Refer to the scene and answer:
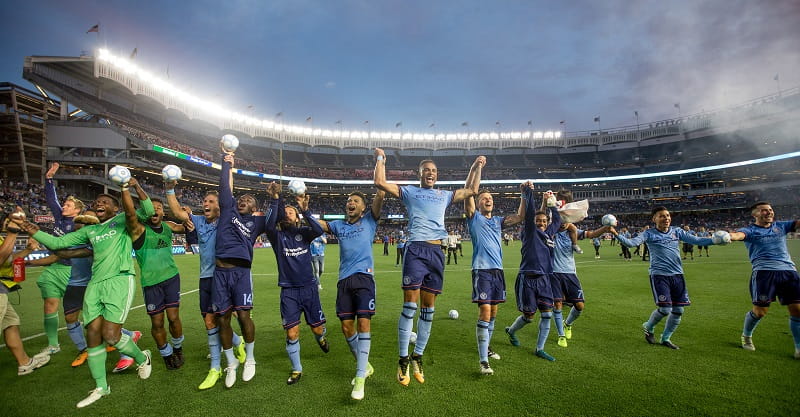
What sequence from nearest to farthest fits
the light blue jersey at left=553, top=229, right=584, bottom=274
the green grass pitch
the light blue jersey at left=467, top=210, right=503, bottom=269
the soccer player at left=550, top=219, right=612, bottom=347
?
the green grass pitch, the light blue jersey at left=467, top=210, right=503, bottom=269, the soccer player at left=550, top=219, right=612, bottom=347, the light blue jersey at left=553, top=229, right=584, bottom=274

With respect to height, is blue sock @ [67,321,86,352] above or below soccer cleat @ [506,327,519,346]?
above

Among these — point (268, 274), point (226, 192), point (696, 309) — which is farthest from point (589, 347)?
point (268, 274)

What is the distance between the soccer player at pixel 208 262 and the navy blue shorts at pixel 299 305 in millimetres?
928

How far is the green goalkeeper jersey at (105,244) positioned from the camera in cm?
457

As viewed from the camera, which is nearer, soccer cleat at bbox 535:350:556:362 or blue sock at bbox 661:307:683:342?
soccer cleat at bbox 535:350:556:362

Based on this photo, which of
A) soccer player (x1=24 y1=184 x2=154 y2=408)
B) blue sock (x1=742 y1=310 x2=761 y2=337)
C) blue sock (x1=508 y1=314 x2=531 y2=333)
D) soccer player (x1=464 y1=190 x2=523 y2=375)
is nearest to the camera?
soccer player (x1=24 y1=184 x2=154 y2=408)

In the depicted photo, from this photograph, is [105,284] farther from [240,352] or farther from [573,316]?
[573,316]

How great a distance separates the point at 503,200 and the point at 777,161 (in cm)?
4068

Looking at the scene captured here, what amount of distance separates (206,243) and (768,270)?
905 cm

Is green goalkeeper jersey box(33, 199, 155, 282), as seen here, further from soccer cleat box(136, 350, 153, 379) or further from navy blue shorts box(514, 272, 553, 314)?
navy blue shorts box(514, 272, 553, 314)

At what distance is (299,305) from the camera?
16.2 ft

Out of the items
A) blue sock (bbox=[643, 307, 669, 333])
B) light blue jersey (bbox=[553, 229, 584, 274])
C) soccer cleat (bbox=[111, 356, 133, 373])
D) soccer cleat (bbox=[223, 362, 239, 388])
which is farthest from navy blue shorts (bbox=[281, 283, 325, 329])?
blue sock (bbox=[643, 307, 669, 333])

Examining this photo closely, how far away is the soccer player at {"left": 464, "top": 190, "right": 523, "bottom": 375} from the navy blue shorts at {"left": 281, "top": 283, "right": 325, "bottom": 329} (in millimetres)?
2252

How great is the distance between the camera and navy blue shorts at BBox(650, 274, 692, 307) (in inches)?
242
